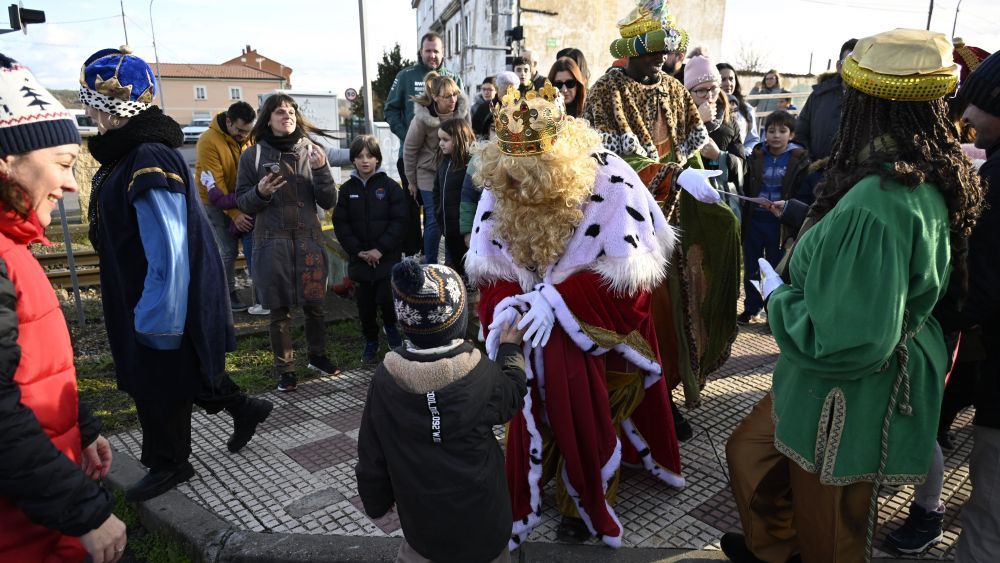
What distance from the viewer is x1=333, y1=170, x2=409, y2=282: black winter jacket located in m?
5.32

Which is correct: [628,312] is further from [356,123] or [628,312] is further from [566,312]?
[356,123]

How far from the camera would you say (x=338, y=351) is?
5.74 m

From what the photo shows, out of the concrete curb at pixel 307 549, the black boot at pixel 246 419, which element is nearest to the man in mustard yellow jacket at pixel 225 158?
the black boot at pixel 246 419

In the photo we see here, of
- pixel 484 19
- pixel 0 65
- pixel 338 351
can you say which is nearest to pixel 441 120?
pixel 338 351

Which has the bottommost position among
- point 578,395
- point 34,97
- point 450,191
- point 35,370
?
point 578,395

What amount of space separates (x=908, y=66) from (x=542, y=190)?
1.31 meters

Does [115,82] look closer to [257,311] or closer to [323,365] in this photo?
[323,365]

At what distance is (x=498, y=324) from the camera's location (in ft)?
9.06

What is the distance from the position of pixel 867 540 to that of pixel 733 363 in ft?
10.1

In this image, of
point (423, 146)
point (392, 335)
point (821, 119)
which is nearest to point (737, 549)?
point (392, 335)

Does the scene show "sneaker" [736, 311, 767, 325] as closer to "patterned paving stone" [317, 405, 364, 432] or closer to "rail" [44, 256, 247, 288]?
"patterned paving stone" [317, 405, 364, 432]

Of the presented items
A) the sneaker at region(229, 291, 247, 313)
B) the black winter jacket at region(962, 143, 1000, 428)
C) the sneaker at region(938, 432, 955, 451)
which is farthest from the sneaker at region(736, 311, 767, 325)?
the sneaker at region(229, 291, 247, 313)

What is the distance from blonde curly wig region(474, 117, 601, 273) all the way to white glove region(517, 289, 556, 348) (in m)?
0.18

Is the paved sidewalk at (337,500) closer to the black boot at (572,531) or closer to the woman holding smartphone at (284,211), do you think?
the black boot at (572,531)
